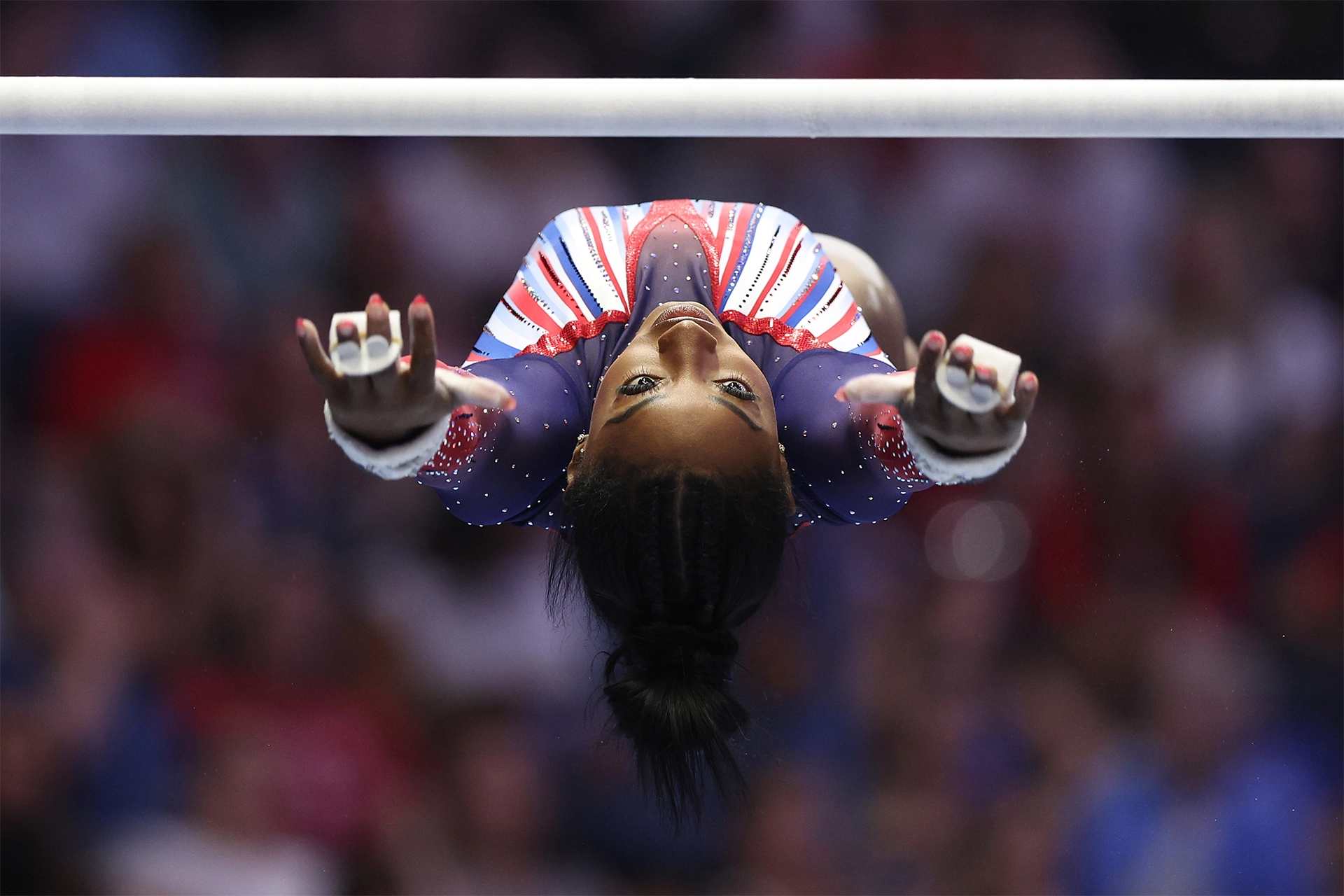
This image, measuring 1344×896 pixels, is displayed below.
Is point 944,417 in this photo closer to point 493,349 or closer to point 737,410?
point 737,410

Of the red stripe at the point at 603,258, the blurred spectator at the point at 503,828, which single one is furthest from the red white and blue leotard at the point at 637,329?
the blurred spectator at the point at 503,828

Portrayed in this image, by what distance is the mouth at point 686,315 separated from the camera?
152cm

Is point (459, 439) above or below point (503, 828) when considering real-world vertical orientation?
above

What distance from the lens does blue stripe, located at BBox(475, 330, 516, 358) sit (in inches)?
65.4

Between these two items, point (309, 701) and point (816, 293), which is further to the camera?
point (309, 701)

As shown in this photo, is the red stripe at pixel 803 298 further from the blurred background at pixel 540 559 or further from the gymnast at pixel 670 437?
the blurred background at pixel 540 559

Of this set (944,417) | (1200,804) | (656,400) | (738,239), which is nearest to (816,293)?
(738,239)

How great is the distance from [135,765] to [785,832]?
55.0 inches

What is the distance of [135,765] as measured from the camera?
8.94 feet

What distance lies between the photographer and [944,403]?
4.04ft

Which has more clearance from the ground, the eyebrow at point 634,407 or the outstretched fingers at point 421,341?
the outstretched fingers at point 421,341

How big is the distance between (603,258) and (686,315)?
0.92 feet

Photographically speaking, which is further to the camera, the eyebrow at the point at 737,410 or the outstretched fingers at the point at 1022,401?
the eyebrow at the point at 737,410

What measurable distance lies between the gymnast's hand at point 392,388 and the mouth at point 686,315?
0.29 metres
